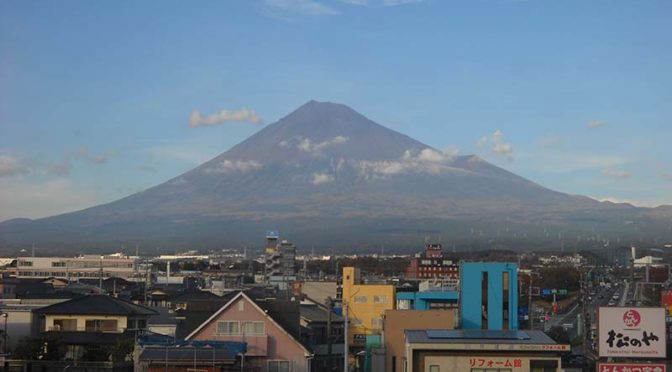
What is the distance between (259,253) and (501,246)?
123ft

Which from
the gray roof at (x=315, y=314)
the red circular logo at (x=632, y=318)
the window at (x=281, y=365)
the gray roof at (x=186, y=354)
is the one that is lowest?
the window at (x=281, y=365)

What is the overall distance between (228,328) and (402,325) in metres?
4.13

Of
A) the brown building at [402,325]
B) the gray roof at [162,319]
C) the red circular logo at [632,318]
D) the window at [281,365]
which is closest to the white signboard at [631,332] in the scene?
the red circular logo at [632,318]

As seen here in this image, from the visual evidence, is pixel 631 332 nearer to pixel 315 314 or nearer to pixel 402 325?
pixel 402 325

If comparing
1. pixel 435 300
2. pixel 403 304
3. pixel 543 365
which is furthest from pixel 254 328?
pixel 403 304

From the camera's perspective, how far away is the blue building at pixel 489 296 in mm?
25312

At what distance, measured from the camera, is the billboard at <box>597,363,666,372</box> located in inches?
790

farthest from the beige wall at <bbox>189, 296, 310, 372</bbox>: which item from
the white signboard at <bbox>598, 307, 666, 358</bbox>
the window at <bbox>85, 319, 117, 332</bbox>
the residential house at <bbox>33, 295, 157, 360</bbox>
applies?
the white signboard at <bbox>598, 307, 666, 358</bbox>

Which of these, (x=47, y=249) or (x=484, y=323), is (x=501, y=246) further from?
(x=484, y=323)

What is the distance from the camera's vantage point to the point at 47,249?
158 m

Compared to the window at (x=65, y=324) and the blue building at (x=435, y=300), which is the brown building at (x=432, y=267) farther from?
the window at (x=65, y=324)

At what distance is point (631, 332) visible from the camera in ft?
68.2

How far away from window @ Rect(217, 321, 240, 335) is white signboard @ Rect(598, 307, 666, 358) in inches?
322

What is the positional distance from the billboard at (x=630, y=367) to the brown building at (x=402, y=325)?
17.6 feet
